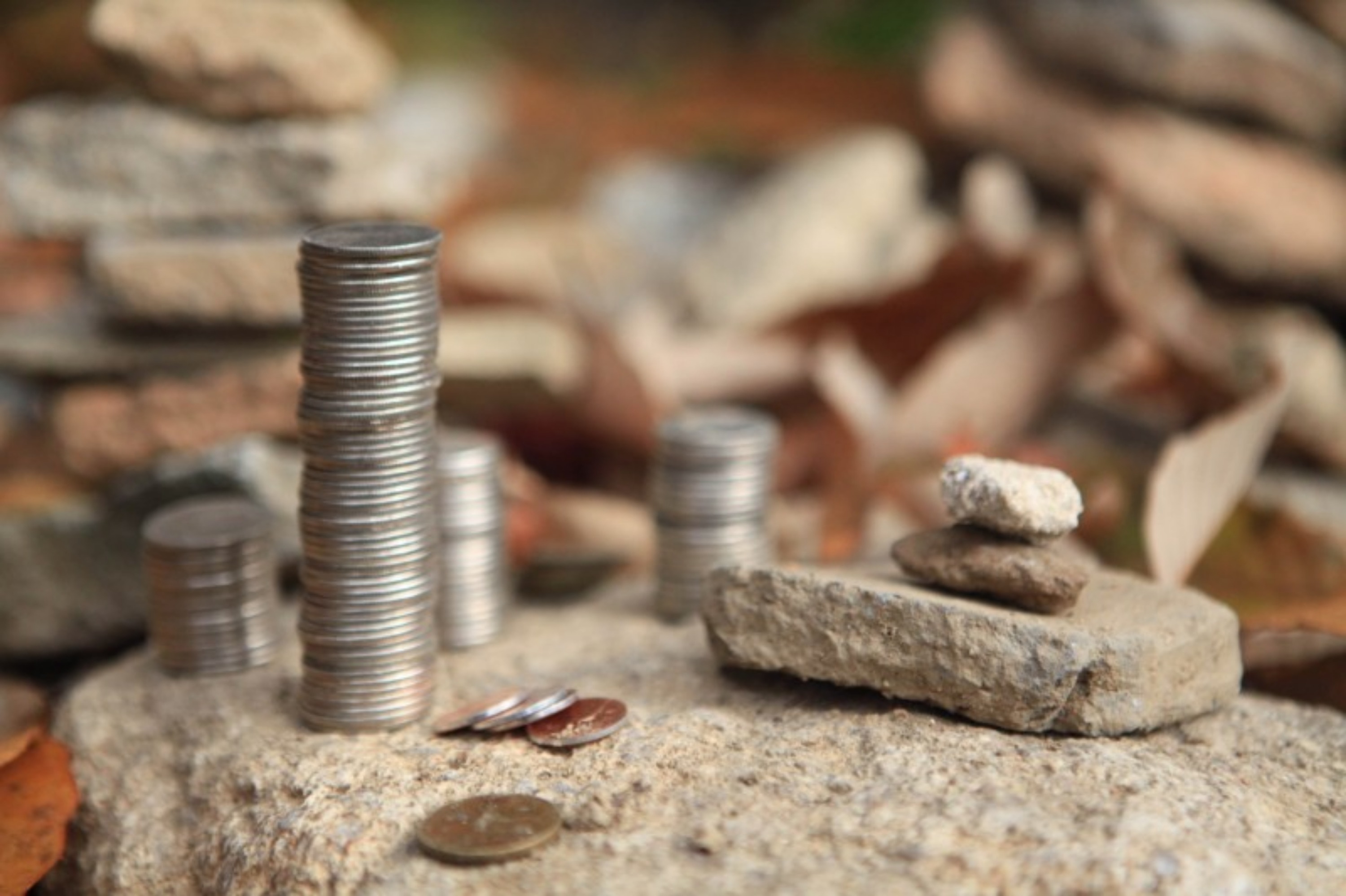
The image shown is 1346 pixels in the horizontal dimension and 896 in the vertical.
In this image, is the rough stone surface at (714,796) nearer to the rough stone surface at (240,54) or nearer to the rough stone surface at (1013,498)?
the rough stone surface at (1013,498)

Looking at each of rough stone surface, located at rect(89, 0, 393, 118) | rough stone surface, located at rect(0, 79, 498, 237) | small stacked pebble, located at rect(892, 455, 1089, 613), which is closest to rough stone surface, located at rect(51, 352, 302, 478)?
rough stone surface, located at rect(0, 79, 498, 237)

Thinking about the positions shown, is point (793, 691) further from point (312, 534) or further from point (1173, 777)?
point (312, 534)

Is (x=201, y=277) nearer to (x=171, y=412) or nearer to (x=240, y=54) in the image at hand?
(x=171, y=412)

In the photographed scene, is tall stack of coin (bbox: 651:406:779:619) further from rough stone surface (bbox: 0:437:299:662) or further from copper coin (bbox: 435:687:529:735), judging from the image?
rough stone surface (bbox: 0:437:299:662)

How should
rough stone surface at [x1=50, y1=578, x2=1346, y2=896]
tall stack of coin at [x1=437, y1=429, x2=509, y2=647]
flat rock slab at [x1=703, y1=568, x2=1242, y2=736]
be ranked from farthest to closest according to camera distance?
tall stack of coin at [x1=437, y1=429, x2=509, y2=647], flat rock slab at [x1=703, y1=568, x2=1242, y2=736], rough stone surface at [x1=50, y1=578, x2=1346, y2=896]

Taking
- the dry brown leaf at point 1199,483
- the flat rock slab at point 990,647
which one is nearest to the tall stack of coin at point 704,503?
the flat rock slab at point 990,647

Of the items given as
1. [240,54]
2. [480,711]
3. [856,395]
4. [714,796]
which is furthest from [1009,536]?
[240,54]
